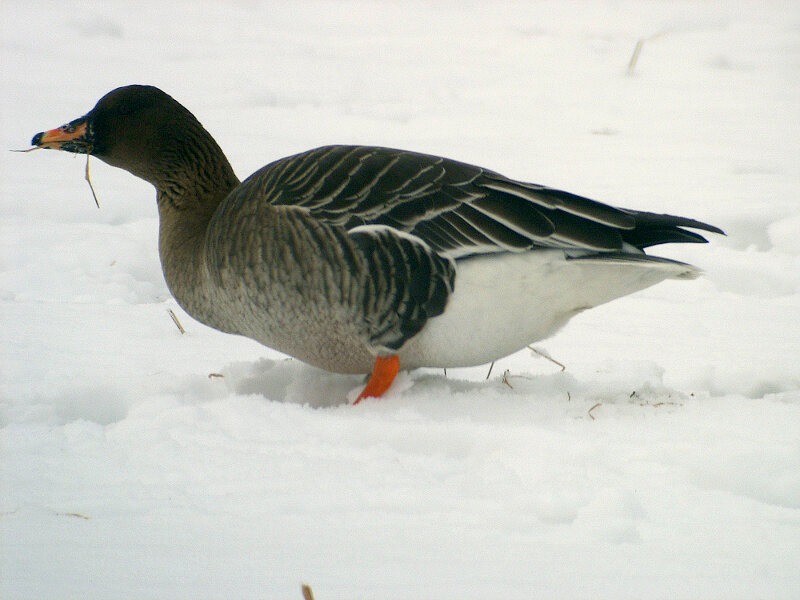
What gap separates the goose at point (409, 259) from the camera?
2758mm

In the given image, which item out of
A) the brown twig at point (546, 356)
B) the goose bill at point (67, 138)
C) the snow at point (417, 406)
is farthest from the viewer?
the goose bill at point (67, 138)

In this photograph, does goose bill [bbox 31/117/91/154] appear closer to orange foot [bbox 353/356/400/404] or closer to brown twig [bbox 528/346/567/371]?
orange foot [bbox 353/356/400/404]

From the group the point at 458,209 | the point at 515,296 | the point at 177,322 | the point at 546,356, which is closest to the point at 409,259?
the point at 458,209

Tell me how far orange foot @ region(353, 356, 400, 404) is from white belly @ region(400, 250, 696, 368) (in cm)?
6

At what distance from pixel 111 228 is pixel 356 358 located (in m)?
2.37

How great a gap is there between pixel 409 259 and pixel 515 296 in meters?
0.38

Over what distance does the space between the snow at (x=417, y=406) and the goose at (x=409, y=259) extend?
0.74 ft

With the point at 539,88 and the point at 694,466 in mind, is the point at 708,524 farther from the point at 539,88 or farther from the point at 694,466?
the point at 539,88

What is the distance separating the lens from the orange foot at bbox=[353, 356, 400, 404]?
115 inches

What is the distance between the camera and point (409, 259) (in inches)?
108

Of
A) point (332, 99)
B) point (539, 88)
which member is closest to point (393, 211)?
point (332, 99)

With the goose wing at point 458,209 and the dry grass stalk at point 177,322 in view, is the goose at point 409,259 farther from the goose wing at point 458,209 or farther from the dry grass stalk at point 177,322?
the dry grass stalk at point 177,322

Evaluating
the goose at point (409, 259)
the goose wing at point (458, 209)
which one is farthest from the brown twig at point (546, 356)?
the goose wing at point (458, 209)

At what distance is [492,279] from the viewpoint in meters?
2.79
